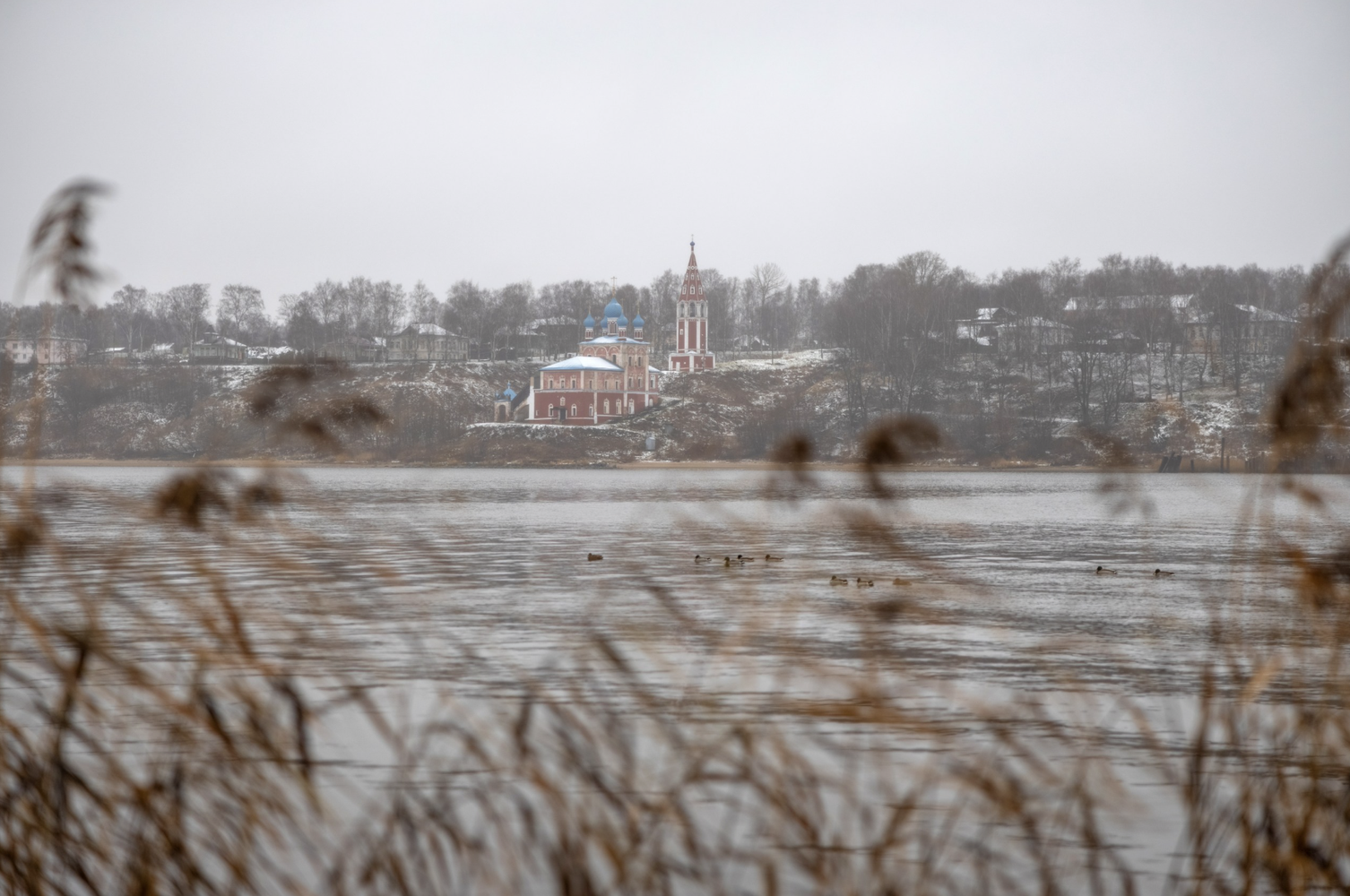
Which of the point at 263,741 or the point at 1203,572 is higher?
the point at 263,741

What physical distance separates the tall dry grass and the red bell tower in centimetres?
A: 11593

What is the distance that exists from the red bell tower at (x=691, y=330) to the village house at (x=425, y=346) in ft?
71.3

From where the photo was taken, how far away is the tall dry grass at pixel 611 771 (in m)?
3.86

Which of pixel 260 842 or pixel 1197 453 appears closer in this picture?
pixel 260 842

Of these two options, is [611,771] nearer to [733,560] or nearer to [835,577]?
[835,577]

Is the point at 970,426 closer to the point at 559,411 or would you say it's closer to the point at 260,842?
the point at 559,411

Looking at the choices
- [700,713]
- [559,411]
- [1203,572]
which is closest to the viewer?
[700,713]

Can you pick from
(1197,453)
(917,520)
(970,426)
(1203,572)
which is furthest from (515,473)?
(1203,572)

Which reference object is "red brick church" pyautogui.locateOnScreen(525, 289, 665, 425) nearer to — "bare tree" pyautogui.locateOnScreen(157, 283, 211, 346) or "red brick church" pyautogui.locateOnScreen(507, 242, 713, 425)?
"red brick church" pyautogui.locateOnScreen(507, 242, 713, 425)

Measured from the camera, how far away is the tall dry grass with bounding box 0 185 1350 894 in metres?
3.86

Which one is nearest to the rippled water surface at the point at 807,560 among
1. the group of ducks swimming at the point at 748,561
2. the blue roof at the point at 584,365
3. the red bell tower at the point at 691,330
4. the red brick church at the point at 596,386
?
the group of ducks swimming at the point at 748,561

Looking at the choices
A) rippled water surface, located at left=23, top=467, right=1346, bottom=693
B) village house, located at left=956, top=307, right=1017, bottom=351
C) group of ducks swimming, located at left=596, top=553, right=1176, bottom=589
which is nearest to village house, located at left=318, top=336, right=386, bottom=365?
village house, located at left=956, top=307, right=1017, bottom=351

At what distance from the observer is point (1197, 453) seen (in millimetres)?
87312

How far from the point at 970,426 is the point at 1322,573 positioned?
313ft
